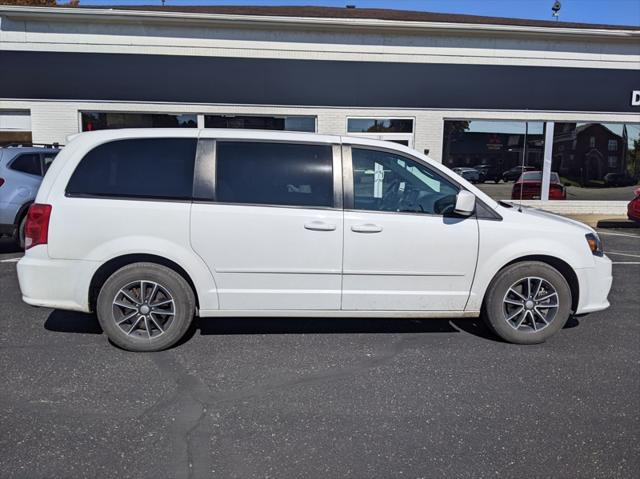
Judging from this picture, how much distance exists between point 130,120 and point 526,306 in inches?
473

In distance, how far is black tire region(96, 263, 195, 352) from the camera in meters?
4.07

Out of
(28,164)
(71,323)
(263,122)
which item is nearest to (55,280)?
(71,323)

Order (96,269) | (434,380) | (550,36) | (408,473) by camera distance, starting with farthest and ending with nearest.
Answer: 1. (550,36)
2. (96,269)
3. (434,380)
4. (408,473)

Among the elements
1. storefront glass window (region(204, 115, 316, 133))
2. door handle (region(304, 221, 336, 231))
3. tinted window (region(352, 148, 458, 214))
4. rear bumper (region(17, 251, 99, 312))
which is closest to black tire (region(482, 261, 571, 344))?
tinted window (region(352, 148, 458, 214))

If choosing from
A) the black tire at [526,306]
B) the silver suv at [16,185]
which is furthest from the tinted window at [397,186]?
the silver suv at [16,185]

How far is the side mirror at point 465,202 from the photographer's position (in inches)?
161

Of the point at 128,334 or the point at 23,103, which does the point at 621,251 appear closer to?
the point at 128,334

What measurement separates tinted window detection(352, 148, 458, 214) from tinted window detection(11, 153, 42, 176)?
629 centimetres

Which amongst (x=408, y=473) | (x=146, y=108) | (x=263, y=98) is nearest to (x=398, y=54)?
(x=263, y=98)

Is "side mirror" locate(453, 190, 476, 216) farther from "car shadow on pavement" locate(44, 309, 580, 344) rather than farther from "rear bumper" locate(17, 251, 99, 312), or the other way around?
"rear bumper" locate(17, 251, 99, 312)

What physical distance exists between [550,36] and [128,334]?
14431 mm

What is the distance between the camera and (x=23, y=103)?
13164 millimetres

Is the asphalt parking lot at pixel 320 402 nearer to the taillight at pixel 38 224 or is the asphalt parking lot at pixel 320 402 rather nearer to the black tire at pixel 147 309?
the black tire at pixel 147 309

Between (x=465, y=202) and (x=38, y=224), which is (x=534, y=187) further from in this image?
(x=38, y=224)
